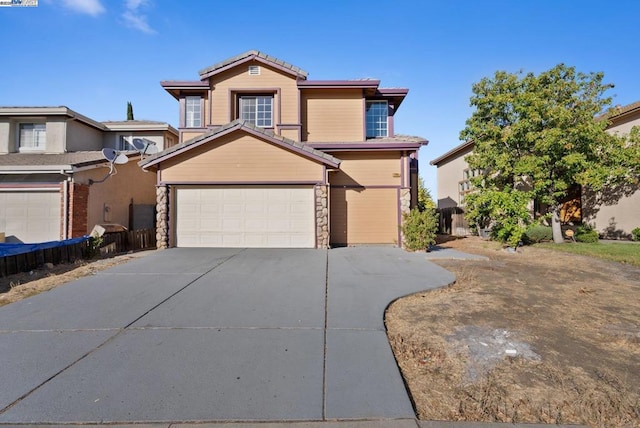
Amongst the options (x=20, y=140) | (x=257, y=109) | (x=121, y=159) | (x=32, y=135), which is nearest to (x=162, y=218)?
(x=121, y=159)

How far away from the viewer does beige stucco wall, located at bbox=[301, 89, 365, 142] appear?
14297mm

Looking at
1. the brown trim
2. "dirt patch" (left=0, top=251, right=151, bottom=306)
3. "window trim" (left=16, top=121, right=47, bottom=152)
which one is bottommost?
"dirt patch" (left=0, top=251, right=151, bottom=306)

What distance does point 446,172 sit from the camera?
24688 millimetres

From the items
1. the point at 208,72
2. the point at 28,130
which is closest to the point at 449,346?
the point at 208,72

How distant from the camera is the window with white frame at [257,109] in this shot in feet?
48.1

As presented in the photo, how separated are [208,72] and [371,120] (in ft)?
25.6

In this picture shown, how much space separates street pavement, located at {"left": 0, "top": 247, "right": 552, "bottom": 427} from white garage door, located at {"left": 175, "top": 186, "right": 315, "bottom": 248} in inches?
178

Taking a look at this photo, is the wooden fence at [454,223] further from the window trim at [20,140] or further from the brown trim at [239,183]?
the window trim at [20,140]

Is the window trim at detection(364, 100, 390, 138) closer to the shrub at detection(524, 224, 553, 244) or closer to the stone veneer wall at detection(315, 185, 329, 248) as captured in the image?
the stone veneer wall at detection(315, 185, 329, 248)

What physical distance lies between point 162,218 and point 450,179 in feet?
66.6

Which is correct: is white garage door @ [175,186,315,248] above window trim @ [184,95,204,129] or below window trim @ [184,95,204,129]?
below

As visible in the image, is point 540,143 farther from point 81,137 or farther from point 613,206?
point 81,137

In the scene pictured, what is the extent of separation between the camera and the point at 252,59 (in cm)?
1437

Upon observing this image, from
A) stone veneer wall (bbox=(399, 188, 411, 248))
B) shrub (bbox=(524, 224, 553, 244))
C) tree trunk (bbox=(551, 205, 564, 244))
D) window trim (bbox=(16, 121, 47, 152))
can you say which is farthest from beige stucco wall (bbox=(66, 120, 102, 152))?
tree trunk (bbox=(551, 205, 564, 244))
